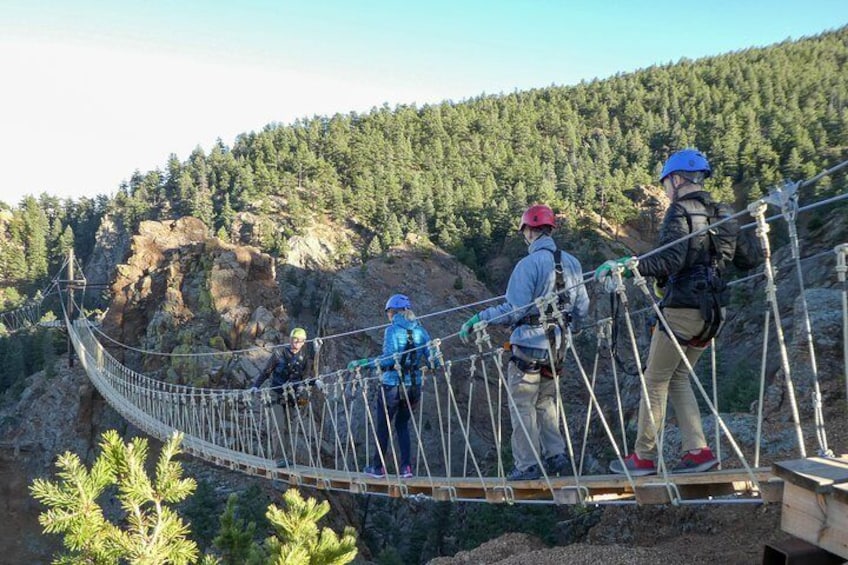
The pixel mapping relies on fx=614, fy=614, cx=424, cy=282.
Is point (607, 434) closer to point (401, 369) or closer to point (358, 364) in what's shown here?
point (401, 369)

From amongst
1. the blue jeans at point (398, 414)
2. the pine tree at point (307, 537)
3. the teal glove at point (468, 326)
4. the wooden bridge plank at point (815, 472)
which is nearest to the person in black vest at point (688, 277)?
the wooden bridge plank at point (815, 472)

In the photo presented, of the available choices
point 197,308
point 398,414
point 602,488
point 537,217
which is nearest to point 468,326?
point 537,217

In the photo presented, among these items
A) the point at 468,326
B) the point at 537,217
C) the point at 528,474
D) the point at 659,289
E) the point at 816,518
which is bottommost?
the point at 528,474

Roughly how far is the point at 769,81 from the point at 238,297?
50140 mm

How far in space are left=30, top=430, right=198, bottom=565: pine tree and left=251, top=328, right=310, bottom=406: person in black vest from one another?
2863 mm

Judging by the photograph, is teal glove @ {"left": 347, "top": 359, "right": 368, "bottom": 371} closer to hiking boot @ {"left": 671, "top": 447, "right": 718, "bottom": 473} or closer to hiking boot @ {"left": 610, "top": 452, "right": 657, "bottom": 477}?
hiking boot @ {"left": 610, "top": 452, "right": 657, "bottom": 477}

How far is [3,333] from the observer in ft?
97.9

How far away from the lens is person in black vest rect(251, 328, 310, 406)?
5.11 m

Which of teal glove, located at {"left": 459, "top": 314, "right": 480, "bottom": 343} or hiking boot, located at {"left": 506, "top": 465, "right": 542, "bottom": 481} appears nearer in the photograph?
hiking boot, located at {"left": 506, "top": 465, "right": 542, "bottom": 481}

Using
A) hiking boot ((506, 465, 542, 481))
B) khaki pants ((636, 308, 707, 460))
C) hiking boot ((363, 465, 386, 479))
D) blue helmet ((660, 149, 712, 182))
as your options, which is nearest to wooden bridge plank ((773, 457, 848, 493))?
khaki pants ((636, 308, 707, 460))

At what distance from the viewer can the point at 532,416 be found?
288 cm

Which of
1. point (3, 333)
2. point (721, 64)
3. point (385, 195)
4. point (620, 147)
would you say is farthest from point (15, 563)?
point (721, 64)

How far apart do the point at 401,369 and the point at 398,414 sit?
390 mm

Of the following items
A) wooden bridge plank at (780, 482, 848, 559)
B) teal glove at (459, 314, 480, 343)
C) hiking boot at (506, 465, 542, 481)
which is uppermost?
teal glove at (459, 314, 480, 343)
